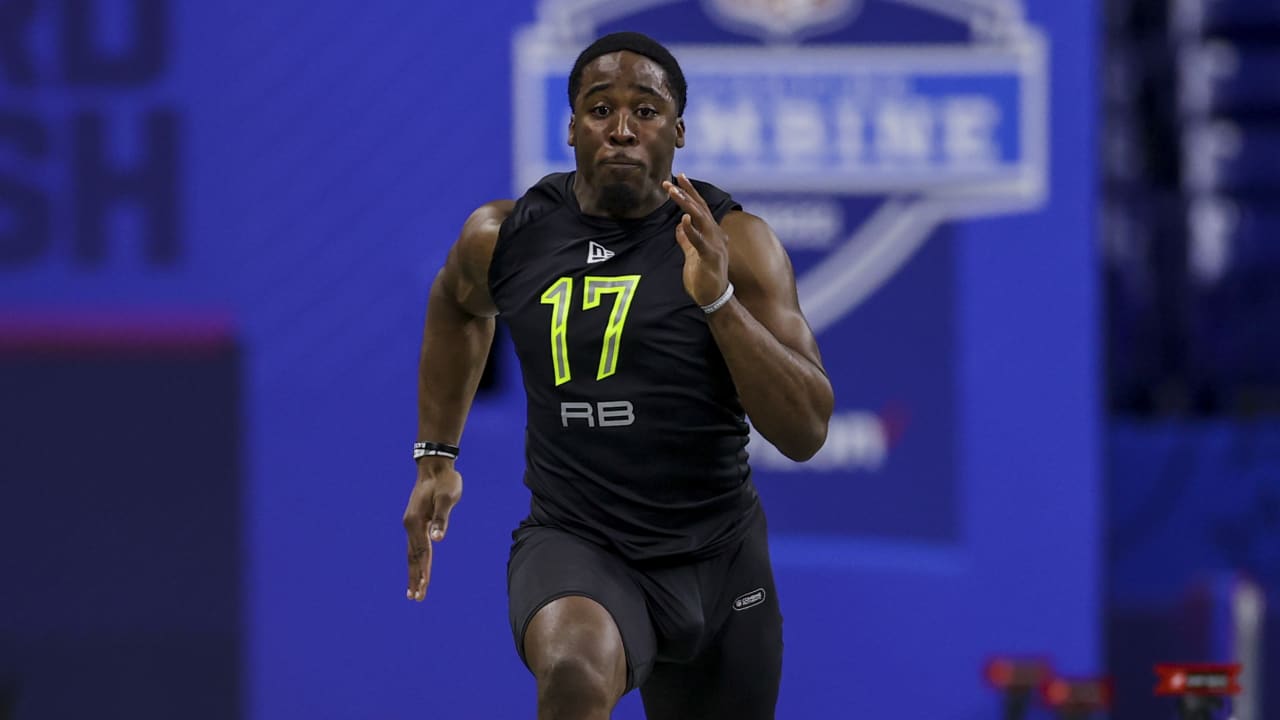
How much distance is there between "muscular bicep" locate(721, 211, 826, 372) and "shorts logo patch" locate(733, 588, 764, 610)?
1.78ft

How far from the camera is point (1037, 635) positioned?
534 centimetres

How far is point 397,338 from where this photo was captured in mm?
5430

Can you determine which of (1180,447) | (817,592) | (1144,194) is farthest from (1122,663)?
(1144,194)

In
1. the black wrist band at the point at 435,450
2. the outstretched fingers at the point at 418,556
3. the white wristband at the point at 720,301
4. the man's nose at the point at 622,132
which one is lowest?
the outstretched fingers at the point at 418,556

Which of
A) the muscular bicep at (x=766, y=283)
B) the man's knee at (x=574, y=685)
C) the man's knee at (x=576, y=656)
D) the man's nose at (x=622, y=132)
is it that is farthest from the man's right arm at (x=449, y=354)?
the man's knee at (x=574, y=685)

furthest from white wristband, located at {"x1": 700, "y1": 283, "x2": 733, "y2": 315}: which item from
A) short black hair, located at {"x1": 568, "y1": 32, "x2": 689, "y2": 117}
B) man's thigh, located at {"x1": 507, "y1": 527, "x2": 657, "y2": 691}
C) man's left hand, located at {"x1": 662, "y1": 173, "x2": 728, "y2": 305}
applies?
man's thigh, located at {"x1": 507, "y1": 527, "x2": 657, "y2": 691}

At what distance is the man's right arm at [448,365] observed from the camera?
126 inches

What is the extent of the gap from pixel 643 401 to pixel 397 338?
8.64 ft

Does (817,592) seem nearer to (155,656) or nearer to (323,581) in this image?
(323,581)

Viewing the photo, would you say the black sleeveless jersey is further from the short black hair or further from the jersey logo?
the short black hair

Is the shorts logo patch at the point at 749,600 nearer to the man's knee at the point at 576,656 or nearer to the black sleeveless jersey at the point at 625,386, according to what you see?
the black sleeveless jersey at the point at 625,386

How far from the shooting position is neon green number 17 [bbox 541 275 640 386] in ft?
9.66

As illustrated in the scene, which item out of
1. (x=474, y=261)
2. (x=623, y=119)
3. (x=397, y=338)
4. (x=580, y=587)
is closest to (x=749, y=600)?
(x=580, y=587)

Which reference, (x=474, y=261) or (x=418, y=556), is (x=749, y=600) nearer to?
(x=418, y=556)
